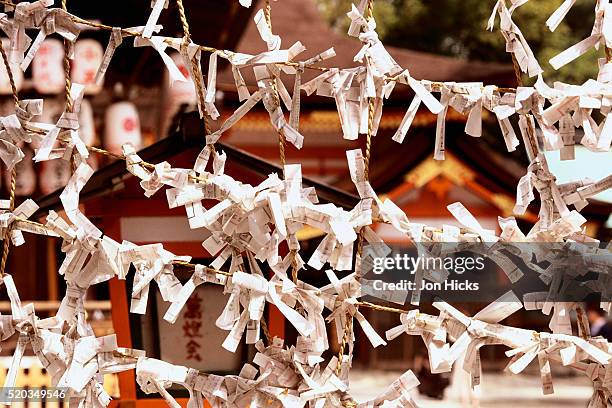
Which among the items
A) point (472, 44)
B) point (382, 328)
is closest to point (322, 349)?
→ point (382, 328)

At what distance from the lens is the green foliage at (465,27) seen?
14469 mm

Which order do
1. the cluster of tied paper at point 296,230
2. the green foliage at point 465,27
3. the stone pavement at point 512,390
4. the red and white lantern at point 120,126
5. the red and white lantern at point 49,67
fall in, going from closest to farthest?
the cluster of tied paper at point 296,230, the red and white lantern at point 49,67, the red and white lantern at point 120,126, the stone pavement at point 512,390, the green foliage at point 465,27

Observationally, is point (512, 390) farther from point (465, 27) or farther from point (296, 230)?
point (296, 230)

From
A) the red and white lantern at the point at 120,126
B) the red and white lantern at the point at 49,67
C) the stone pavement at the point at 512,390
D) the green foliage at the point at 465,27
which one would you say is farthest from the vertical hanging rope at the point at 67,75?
the green foliage at the point at 465,27

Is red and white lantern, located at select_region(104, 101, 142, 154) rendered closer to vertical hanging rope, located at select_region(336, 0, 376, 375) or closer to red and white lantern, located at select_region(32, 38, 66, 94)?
red and white lantern, located at select_region(32, 38, 66, 94)

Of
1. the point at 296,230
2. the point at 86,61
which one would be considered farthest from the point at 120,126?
the point at 296,230

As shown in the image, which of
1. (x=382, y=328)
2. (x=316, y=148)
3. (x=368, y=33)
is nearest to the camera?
(x=368, y=33)

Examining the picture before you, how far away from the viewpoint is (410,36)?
51.2ft

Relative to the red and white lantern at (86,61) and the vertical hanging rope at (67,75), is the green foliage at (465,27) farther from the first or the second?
the vertical hanging rope at (67,75)

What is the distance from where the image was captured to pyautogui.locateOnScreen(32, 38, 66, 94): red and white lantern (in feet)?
19.8

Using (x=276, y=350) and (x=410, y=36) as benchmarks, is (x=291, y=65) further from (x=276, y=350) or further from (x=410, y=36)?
(x=410, y=36)

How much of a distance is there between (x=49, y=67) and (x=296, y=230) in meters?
5.13

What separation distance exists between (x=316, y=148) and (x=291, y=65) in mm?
7261

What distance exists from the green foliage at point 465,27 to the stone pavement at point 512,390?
622 centimetres
